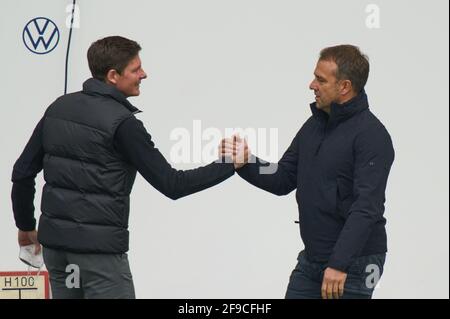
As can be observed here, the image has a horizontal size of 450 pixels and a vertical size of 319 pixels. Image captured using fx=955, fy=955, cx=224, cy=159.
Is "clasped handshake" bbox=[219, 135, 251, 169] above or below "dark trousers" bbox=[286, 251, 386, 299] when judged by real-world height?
above

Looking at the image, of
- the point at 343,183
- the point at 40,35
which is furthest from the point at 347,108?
the point at 40,35

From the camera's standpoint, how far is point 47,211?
2.84 meters

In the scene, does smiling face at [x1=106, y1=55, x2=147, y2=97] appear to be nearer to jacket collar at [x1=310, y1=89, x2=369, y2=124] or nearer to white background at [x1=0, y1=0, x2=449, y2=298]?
jacket collar at [x1=310, y1=89, x2=369, y2=124]

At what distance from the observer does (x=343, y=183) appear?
2.85 m

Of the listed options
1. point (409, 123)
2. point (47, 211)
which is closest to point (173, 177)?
point (47, 211)

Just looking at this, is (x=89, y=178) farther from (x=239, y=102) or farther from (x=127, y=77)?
(x=239, y=102)

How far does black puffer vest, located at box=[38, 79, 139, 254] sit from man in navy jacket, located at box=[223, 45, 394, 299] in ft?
1.85

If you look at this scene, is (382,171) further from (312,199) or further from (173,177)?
(173,177)

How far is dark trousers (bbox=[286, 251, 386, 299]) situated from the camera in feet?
9.34

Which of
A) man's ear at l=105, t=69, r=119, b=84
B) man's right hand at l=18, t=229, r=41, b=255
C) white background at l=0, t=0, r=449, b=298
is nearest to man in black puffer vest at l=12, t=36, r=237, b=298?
man's ear at l=105, t=69, r=119, b=84

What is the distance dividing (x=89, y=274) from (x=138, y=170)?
0.34 m

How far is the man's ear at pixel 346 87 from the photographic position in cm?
289

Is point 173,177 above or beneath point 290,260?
above
